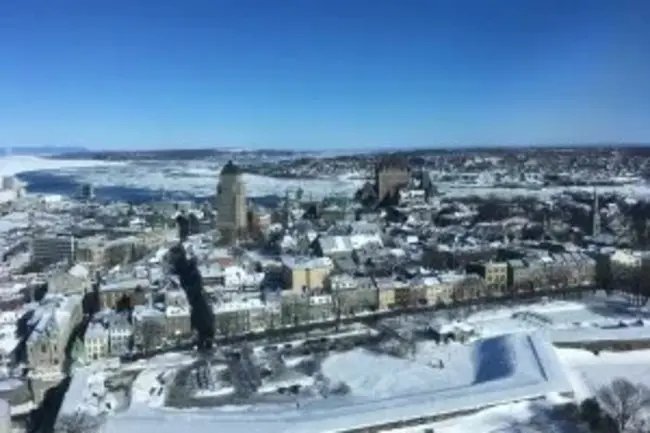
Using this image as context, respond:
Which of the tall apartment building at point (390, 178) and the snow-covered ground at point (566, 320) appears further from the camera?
the tall apartment building at point (390, 178)

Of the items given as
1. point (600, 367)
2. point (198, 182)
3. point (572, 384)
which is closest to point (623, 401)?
point (572, 384)

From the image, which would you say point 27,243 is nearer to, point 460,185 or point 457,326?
point 457,326

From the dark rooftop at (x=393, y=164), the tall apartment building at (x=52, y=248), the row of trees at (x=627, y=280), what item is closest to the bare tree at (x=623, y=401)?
the row of trees at (x=627, y=280)

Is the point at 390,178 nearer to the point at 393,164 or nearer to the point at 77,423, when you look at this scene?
the point at 393,164

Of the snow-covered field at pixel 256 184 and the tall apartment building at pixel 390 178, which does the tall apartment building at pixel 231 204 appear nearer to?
the tall apartment building at pixel 390 178

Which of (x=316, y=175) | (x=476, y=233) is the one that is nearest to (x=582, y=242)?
(x=476, y=233)

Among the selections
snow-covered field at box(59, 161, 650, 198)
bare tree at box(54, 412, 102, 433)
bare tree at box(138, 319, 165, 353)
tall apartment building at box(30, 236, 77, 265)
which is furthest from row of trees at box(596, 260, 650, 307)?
snow-covered field at box(59, 161, 650, 198)
